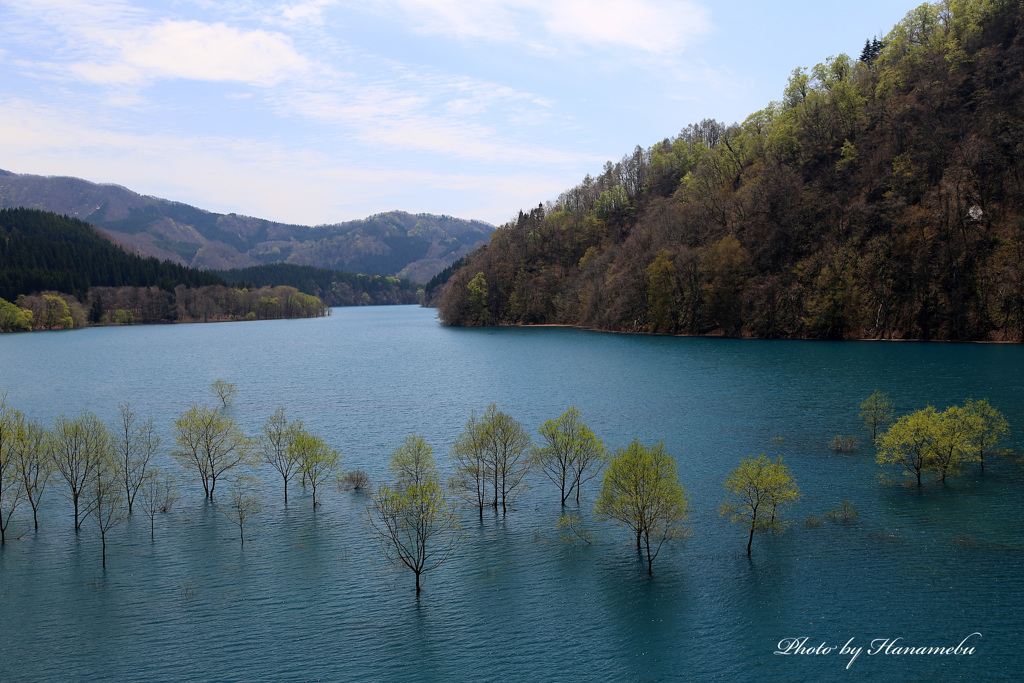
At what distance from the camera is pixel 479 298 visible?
19525 centimetres

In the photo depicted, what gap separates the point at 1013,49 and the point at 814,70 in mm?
40102

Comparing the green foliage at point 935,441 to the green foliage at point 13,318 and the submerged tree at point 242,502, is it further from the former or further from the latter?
the green foliage at point 13,318

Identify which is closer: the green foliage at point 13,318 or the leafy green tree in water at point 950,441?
the leafy green tree in water at point 950,441

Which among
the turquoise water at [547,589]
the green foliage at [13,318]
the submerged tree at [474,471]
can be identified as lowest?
the turquoise water at [547,589]

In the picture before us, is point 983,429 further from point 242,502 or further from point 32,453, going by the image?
point 32,453

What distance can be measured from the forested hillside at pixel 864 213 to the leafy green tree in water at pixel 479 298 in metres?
39.5

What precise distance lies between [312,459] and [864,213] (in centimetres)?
11759

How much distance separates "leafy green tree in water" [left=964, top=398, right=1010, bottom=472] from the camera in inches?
1479

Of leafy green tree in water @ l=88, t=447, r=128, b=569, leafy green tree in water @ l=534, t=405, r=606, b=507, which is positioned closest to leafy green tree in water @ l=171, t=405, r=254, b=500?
leafy green tree in water @ l=88, t=447, r=128, b=569

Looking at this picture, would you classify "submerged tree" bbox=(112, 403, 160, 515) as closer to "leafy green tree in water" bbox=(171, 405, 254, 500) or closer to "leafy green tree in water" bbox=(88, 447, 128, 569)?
"leafy green tree in water" bbox=(88, 447, 128, 569)

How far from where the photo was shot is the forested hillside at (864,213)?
103938 mm

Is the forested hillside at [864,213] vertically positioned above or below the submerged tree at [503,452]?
above

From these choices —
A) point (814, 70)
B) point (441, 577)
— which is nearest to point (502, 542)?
point (441, 577)

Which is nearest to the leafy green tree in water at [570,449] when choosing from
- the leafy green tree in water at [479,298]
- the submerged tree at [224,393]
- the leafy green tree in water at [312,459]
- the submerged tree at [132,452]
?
the leafy green tree in water at [312,459]
